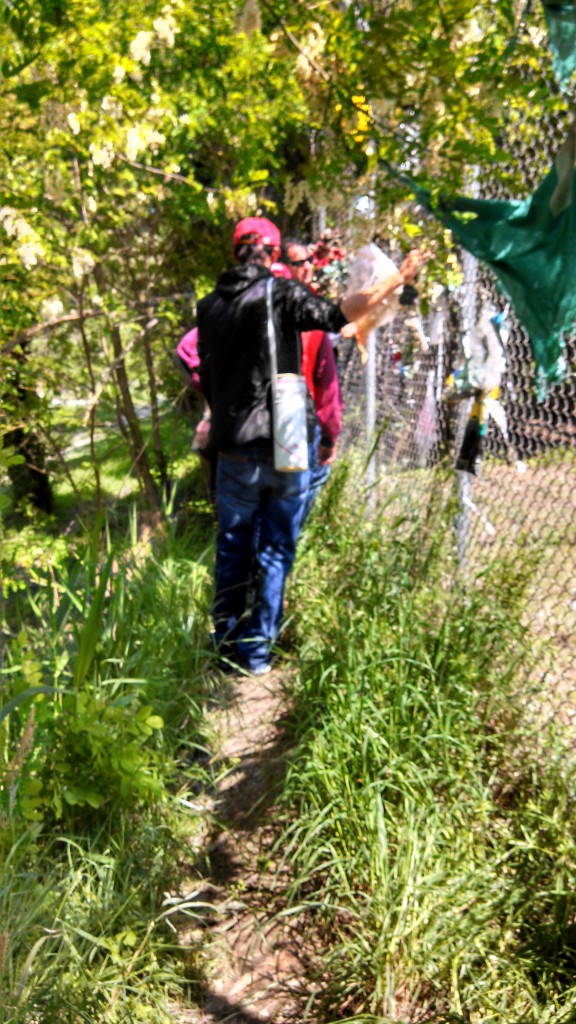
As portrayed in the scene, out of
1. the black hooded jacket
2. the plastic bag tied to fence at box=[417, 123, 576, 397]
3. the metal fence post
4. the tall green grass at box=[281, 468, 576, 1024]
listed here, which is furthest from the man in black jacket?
the metal fence post

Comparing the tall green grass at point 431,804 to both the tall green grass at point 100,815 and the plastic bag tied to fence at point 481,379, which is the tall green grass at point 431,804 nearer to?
the plastic bag tied to fence at point 481,379

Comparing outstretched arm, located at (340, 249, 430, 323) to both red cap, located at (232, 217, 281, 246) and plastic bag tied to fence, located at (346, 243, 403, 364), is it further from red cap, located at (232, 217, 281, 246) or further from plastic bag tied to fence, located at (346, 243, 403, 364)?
red cap, located at (232, 217, 281, 246)

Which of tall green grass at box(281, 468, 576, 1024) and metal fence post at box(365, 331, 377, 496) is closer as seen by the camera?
tall green grass at box(281, 468, 576, 1024)

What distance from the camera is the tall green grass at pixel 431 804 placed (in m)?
2.22

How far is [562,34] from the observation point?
6.40ft

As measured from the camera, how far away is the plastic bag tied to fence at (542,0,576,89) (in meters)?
1.82

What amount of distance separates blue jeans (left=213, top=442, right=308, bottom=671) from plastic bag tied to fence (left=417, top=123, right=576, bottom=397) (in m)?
1.37

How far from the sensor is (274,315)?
11.7 ft

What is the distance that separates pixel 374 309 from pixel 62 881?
2.01 metres

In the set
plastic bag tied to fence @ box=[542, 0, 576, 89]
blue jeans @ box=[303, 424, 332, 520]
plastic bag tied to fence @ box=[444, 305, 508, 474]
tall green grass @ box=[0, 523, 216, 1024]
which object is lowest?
tall green grass @ box=[0, 523, 216, 1024]

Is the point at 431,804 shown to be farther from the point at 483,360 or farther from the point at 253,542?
the point at 253,542

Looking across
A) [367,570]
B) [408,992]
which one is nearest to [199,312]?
[367,570]

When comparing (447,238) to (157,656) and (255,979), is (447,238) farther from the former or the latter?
(255,979)

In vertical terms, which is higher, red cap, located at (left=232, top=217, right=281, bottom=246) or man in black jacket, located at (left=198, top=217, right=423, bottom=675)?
red cap, located at (left=232, top=217, right=281, bottom=246)
